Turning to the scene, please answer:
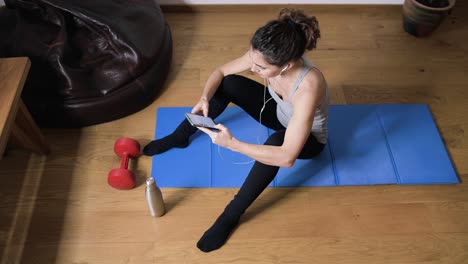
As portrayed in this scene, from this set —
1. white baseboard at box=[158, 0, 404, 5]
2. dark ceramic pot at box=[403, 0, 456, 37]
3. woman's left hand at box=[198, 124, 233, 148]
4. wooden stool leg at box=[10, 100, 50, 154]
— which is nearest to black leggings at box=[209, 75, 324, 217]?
woman's left hand at box=[198, 124, 233, 148]

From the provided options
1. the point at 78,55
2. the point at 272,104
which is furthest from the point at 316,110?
the point at 78,55

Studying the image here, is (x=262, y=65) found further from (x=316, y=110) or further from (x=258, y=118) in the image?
(x=258, y=118)

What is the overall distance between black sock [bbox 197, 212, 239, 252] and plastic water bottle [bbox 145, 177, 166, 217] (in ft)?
0.66

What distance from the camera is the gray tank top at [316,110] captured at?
1236mm

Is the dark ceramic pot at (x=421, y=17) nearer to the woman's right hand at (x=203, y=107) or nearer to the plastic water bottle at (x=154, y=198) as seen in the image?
the woman's right hand at (x=203, y=107)

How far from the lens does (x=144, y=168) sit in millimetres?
1696

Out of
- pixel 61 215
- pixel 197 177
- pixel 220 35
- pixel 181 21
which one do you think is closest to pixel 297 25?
pixel 197 177

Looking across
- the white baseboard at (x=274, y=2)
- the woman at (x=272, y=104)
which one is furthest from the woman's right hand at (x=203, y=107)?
the white baseboard at (x=274, y=2)

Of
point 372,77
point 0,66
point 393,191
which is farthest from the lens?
point 372,77

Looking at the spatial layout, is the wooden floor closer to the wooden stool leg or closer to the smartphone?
the wooden stool leg

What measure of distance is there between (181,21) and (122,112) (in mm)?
855

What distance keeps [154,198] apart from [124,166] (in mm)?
256

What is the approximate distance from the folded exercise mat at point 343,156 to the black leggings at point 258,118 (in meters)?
0.18

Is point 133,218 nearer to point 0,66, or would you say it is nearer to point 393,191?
point 0,66
